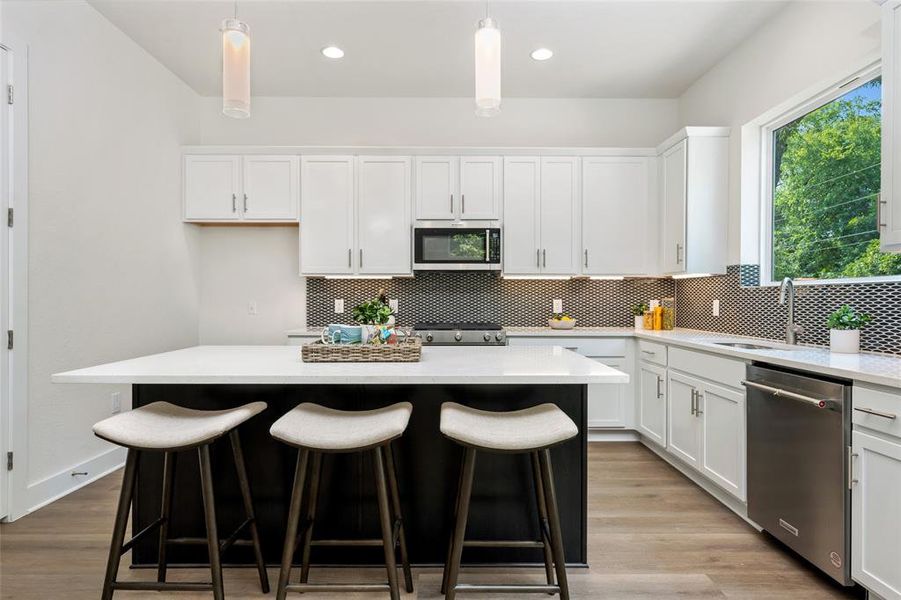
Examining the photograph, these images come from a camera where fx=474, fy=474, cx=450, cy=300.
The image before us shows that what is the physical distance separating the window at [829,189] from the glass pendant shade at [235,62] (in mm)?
2933

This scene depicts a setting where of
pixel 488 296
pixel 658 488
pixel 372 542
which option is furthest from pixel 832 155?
pixel 372 542

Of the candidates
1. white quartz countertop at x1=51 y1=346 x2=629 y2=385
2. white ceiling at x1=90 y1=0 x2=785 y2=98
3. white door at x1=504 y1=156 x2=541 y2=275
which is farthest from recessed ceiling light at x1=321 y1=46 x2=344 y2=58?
white quartz countertop at x1=51 y1=346 x2=629 y2=385

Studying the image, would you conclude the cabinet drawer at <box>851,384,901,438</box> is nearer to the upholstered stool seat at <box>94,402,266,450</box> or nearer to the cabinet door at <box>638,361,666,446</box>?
the cabinet door at <box>638,361,666,446</box>

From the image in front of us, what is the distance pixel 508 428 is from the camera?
161 cm

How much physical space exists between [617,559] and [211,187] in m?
3.90

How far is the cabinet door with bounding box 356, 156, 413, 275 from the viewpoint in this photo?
394 cm

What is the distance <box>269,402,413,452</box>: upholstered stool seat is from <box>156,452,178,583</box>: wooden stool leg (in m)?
0.56

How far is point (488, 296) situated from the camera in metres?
4.28

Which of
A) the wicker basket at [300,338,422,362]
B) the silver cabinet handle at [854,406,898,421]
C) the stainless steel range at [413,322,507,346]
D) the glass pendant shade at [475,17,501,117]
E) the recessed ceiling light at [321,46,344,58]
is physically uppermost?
the recessed ceiling light at [321,46,344,58]

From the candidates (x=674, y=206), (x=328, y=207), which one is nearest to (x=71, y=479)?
(x=328, y=207)

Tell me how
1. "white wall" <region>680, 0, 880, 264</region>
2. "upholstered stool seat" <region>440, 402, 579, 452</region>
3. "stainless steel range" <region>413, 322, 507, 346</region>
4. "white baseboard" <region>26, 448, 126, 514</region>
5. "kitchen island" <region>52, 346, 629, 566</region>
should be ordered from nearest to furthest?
"upholstered stool seat" <region>440, 402, 579, 452</region> → "kitchen island" <region>52, 346, 629, 566</region> → "white wall" <region>680, 0, 880, 264</region> → "white baseboard" <region>26, 448, 126, 514</region> → "stainless steel range" <region>413, 322, 507, 346</region>

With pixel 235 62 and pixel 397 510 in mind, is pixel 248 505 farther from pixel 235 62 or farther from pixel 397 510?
pixel 235 62

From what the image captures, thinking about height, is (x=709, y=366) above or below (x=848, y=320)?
below

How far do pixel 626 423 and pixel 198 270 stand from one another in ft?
12.8
